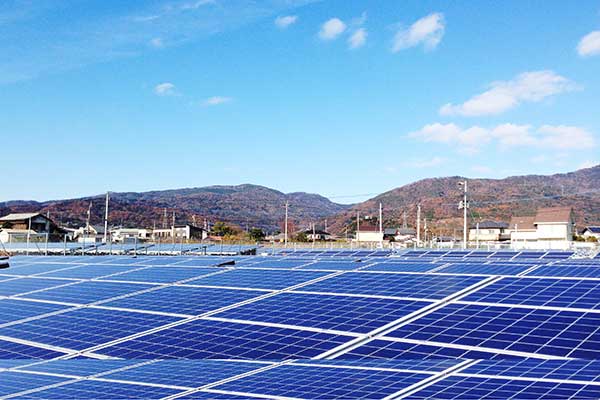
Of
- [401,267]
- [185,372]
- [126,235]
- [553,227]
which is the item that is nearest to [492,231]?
[553,227]

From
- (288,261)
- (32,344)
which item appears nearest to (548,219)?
(288,261)

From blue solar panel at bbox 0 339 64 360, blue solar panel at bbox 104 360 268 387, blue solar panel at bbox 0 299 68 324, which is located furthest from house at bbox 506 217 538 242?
blue solar panel at bbox 104 360 268 387

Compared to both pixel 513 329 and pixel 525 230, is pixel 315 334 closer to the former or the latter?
pixel 513 329

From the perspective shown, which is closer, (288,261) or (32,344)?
(32,344)

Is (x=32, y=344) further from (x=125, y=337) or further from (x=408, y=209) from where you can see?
(x=408, y=209)

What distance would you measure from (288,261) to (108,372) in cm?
1333

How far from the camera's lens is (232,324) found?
40.9 feet

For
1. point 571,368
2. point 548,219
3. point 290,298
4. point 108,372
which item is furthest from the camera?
point 548,219

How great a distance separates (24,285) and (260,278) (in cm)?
875

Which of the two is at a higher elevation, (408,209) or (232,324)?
(408,209)

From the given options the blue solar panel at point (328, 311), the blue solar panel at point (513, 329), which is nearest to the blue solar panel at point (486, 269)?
the blue solar panel at point (328, 311)

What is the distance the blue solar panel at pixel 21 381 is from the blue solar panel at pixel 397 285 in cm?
740

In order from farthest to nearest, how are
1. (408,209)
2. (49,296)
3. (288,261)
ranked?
1. (408,209)
2. (288,261)
3. (49,296)

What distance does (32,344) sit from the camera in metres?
12.5
